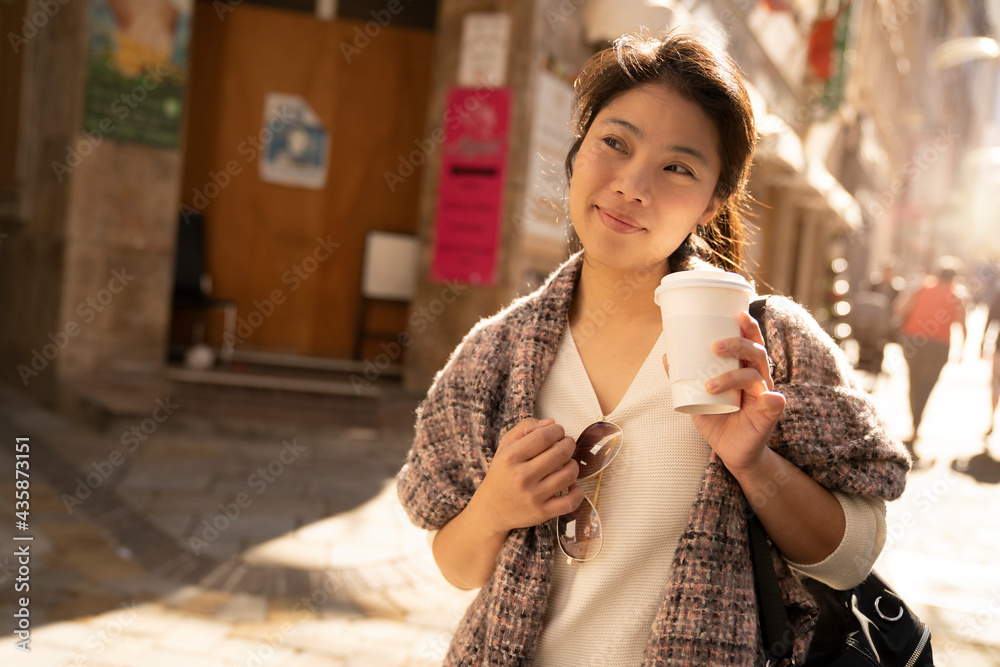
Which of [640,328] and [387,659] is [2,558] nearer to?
[387,659]

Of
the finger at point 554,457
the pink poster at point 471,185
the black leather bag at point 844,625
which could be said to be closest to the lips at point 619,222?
the black leather bag at point 844,625

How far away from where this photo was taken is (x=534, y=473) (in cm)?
123

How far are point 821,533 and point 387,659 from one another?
87.7 inches

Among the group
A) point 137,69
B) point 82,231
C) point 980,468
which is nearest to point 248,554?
point 82,231

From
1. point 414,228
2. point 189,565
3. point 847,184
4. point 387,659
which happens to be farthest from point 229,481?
point 847,184

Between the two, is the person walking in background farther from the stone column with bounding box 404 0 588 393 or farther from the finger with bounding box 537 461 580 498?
the finger with bounding box 537 461 580 498

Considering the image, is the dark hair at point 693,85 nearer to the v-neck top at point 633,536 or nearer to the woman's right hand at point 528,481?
the v-neck top at point 633,536

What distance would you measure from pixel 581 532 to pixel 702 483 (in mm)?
205

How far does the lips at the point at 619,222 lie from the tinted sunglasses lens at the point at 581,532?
43 centimetres

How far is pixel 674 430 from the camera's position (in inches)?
52.6

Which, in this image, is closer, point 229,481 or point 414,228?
point 229,481

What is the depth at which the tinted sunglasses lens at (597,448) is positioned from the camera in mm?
1312

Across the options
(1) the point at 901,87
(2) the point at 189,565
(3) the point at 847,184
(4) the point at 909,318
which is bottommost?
(2) the point at 189,565

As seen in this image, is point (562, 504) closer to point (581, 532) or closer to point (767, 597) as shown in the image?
point (581, 532)
